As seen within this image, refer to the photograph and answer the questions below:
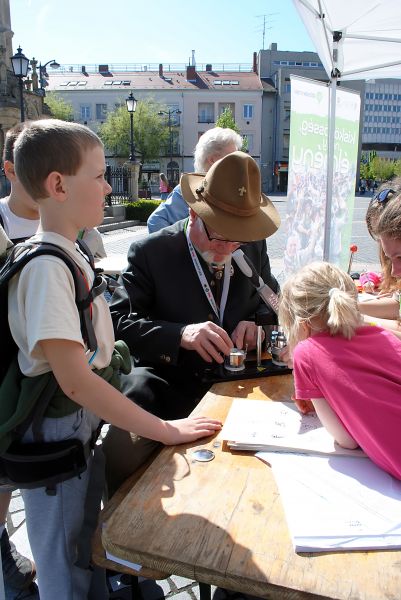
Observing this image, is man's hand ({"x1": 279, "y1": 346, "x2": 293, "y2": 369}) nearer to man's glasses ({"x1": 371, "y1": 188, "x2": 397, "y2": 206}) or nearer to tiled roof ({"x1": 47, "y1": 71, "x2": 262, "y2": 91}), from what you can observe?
man's glasses ({"x1": 371, "y1": 188, "x2": 397, "y2": 206})

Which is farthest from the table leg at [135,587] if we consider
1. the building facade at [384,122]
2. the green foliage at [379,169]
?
the building facade at [384,122]

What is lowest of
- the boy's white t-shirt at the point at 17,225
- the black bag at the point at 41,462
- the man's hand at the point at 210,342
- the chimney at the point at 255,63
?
the black bag at the point at 41,462

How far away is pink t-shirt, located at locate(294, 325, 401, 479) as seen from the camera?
1.23 metres

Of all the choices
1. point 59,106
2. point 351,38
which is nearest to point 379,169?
point 59,106

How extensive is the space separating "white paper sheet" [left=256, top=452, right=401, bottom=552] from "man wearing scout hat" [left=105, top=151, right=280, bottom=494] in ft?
2.19

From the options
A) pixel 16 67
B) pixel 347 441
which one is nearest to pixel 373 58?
pixel 347 441

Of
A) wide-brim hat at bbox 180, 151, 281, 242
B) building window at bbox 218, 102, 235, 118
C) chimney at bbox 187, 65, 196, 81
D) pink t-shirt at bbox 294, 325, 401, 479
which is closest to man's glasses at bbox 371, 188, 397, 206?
Result: wide-brim hat at bbox 180, 151, 281, 242

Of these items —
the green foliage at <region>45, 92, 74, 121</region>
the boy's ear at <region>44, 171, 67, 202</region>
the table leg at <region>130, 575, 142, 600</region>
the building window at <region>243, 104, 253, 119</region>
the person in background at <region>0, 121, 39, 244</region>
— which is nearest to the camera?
the boy's ear at <region>44, 171, 67, 202</region>

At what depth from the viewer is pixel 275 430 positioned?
1.46 meters

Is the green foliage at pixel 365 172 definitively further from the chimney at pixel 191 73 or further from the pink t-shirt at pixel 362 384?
the pink t-shirt at pixel 362 384

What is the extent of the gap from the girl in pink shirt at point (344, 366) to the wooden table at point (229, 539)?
26cm

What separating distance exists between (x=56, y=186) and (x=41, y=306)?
340mm

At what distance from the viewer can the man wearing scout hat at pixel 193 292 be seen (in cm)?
192

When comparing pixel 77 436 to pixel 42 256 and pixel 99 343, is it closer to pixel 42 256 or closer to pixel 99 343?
pixel 99 343
